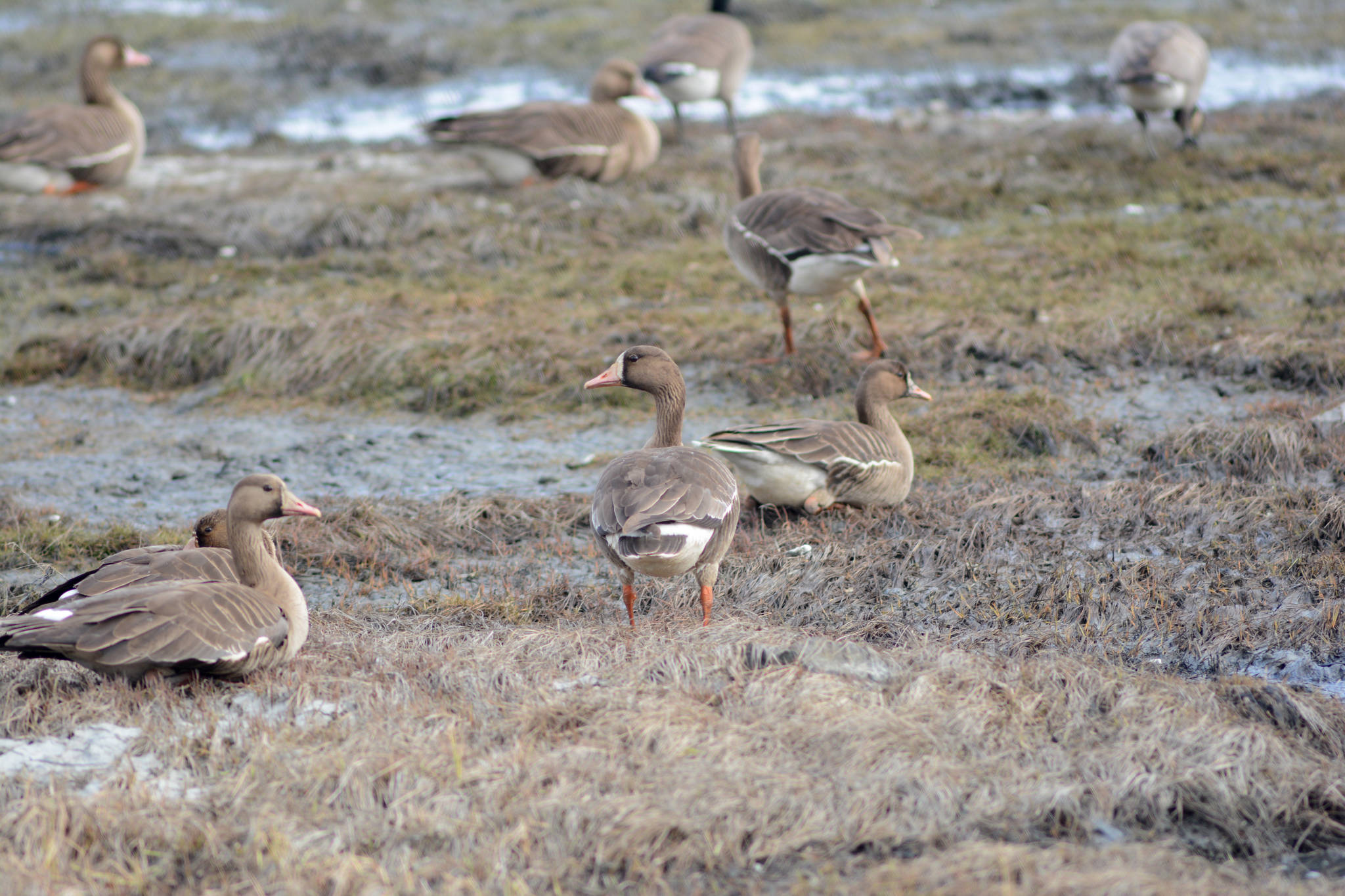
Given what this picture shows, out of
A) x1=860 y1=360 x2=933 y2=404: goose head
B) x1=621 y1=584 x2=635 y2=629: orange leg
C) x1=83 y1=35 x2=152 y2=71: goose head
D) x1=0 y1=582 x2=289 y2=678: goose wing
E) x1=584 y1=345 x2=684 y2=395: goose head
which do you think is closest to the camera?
x1=0 y1=582 x2=289 y2=678: goose wing

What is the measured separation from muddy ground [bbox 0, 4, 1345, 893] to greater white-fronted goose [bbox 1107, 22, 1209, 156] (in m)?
0.69

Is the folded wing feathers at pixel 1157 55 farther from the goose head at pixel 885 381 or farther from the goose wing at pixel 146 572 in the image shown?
the goose wing at pixel 146 572

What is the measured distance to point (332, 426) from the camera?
27.4 ft

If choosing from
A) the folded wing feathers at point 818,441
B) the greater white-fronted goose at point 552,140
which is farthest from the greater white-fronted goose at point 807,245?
the greater white-fronted goose at point 552,140

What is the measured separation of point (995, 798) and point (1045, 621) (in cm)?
183

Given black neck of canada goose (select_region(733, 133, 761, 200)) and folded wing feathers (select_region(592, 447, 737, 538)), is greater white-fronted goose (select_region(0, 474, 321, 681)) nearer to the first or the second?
folded wing feathers (select_region(592, 447, 737, 538))

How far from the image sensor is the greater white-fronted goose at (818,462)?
6.29m

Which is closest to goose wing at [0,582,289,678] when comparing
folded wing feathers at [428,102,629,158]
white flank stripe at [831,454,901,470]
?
white flank stripe at [831,454,901,470]

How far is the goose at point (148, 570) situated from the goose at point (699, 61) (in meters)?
11.2

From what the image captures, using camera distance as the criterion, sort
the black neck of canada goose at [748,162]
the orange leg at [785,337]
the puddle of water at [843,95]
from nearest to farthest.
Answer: the orange leg at [785,337]
the black neck of canada goose at [748,162]
the puddle of water at [843,95]

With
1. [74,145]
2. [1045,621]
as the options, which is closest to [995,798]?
[1045,621]

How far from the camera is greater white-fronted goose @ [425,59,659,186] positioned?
43.1 feet

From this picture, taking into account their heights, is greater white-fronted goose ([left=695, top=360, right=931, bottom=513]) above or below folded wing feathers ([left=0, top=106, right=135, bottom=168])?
below

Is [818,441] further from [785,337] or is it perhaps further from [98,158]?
[98,158]
